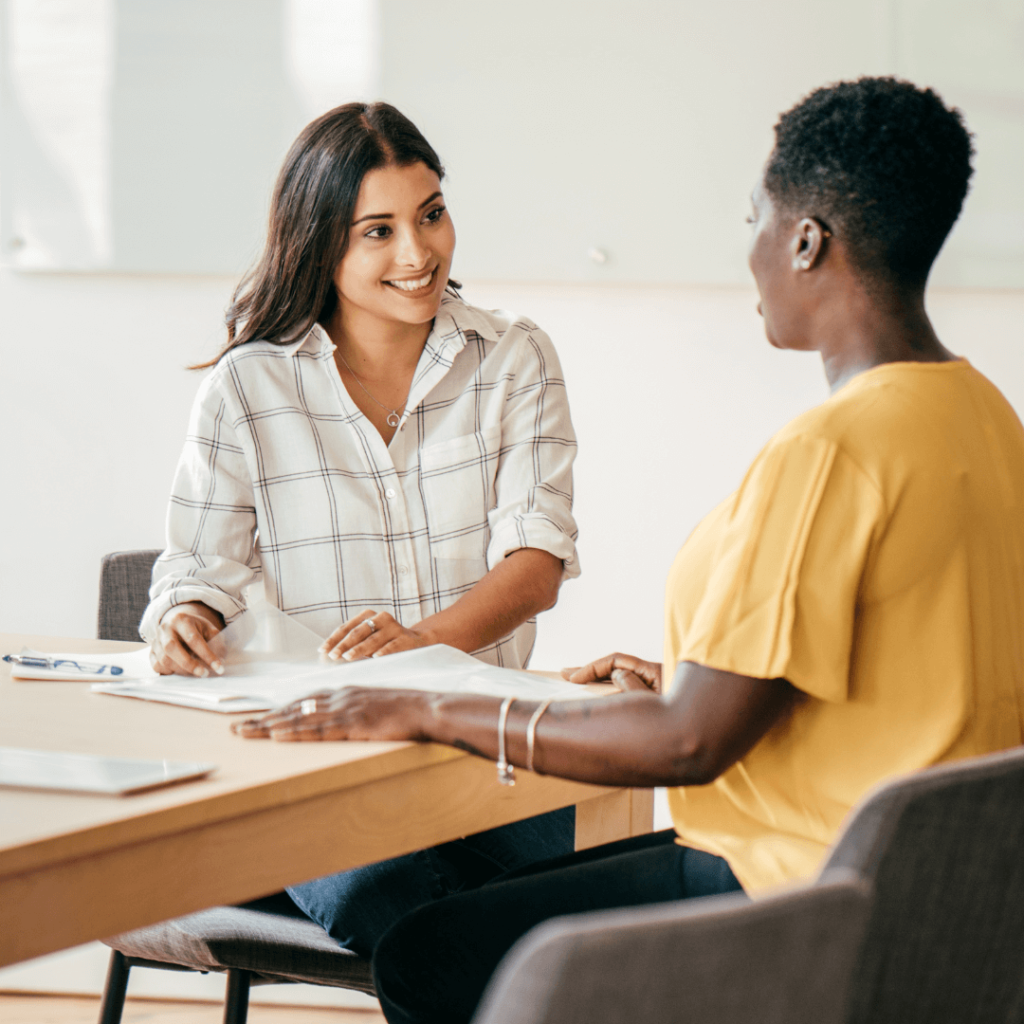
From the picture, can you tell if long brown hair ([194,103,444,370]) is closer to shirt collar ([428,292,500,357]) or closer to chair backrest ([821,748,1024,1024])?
shirt collar ([428,292,500,357])

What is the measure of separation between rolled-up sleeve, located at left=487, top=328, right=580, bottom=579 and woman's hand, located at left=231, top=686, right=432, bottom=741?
0.59m

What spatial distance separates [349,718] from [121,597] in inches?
36.3

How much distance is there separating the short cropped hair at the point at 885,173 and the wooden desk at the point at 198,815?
580 millimetres

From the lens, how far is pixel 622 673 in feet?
4.58

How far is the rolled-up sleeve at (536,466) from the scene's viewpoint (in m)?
1.69

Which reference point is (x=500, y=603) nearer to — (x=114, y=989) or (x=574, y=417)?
(x=114, y=989)

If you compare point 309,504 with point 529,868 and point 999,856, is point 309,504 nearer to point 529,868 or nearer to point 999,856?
point 529,868

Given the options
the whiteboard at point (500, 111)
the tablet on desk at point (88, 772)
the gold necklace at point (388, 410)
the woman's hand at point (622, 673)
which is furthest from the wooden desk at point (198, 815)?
the whiteboard at point (500, 111)

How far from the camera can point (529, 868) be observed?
1215mm

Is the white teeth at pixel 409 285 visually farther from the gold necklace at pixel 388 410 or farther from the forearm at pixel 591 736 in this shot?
the forearm at pixel 591 736

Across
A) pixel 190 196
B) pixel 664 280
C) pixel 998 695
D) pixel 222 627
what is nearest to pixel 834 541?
pixel 998 695

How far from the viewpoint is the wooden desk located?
821mm

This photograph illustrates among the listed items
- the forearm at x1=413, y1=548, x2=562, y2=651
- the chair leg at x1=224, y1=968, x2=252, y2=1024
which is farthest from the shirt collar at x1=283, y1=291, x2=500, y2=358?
the chair leg at x1=224, y1=968, x2=252, y2=1024

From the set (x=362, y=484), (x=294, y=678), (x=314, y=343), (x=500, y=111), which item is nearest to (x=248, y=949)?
(x=294, y=678)
